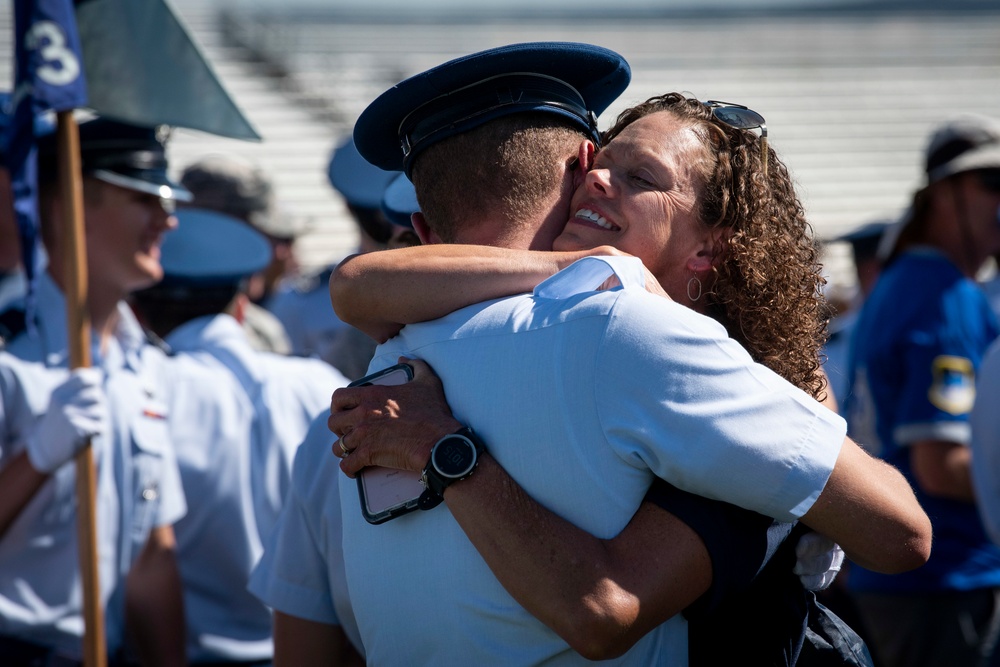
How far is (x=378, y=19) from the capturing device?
25188 millimetres

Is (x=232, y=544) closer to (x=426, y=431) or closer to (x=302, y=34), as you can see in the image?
(x=426, y=431)

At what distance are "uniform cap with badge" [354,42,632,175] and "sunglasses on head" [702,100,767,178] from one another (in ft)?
0.71

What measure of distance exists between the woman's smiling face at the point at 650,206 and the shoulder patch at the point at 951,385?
2274 mm

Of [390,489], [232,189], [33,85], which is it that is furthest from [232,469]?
[232,189]

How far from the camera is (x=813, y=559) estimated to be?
1.63 meters

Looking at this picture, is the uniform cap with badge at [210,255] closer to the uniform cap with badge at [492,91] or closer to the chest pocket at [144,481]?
the chest pocket at [144,481]

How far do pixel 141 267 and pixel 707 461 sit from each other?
8.33ft

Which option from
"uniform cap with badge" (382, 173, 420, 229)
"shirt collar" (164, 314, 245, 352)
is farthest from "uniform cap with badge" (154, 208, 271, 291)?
"uniform cap with badge" (382, 173, 420, 229)

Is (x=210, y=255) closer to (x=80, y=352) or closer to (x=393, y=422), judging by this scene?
(x=80, y=352)

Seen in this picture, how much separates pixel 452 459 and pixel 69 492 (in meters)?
1.99

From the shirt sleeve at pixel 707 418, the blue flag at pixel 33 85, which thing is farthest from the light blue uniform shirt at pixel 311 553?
the blue flag at pixel 33 85

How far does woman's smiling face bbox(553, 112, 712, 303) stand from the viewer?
1775mm

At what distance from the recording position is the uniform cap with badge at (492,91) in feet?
5.81

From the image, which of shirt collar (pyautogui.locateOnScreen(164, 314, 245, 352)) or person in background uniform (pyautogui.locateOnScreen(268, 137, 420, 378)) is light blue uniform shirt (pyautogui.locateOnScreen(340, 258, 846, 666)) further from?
shirt collar (pyautogui.locateOnScreen(164, 314, 245, 352))
